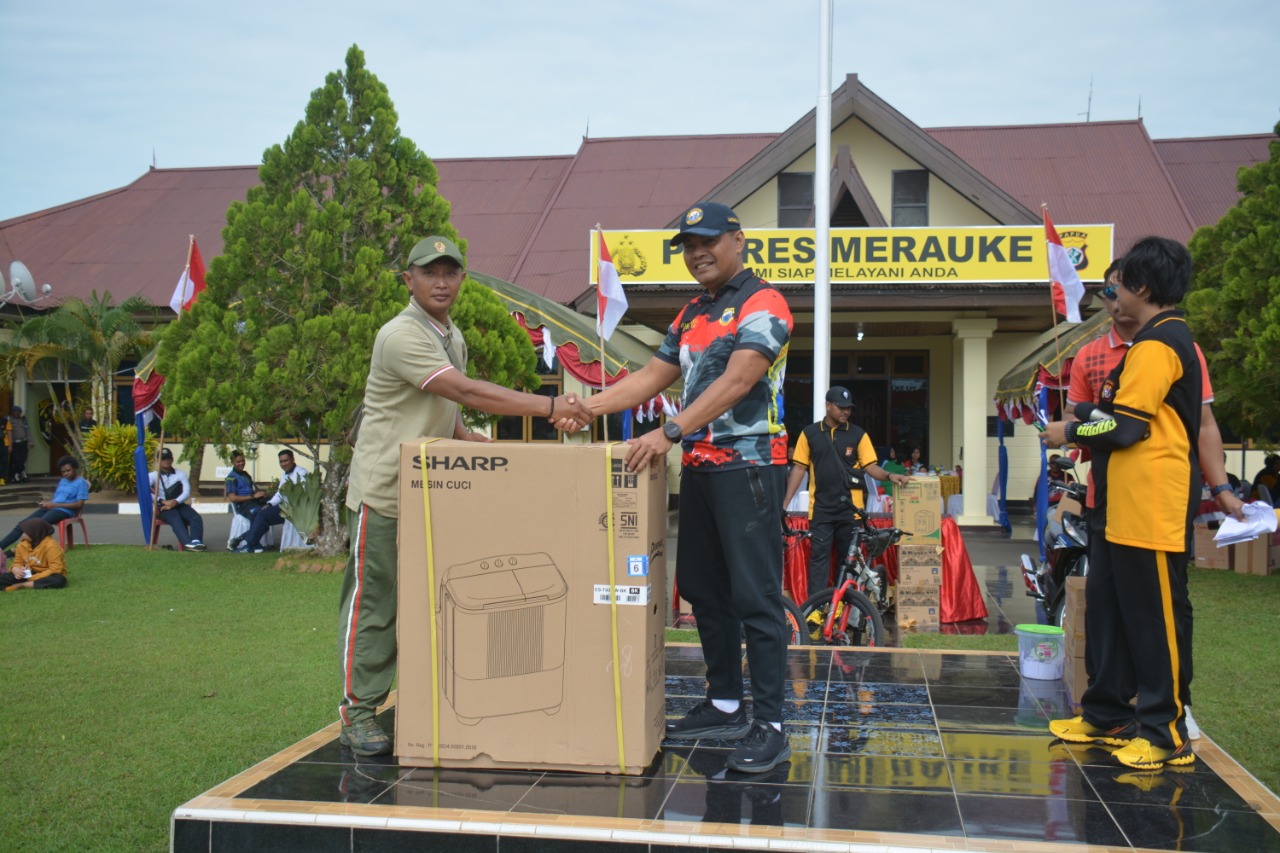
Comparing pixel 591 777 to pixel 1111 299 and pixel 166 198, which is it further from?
pixel 166 198

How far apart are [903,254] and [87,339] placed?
1532cm

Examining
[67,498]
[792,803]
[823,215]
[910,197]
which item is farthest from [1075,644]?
[910,197]

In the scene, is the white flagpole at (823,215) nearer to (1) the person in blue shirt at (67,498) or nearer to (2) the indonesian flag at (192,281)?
(2) the indonesian flag at (192,281)

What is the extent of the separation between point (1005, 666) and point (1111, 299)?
6.88 feet

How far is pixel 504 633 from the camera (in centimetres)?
372

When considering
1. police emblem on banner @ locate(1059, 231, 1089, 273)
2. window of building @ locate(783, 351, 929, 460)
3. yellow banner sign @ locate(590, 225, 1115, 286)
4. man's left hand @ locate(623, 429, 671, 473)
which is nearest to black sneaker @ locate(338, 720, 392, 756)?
man's left hand @ locate(623, 429, 671, 473)

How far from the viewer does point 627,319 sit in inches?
731

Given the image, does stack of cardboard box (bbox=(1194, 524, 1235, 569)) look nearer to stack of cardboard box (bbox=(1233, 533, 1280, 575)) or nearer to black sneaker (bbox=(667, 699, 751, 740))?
stack of cardboard box (bbox=(1233, 533, 1280, 575))

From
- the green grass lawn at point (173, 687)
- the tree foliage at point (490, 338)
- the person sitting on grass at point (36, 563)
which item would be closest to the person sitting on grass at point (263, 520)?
the tree foliage at point (490, 338)

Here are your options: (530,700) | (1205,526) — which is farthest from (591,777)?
(1205,526)

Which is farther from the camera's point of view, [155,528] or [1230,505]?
[155,528]

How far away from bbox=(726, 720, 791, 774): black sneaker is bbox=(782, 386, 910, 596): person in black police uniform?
4.29m

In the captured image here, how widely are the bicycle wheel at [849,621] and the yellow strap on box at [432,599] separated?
11.2 feet

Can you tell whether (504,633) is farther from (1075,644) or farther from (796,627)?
(796,627)
